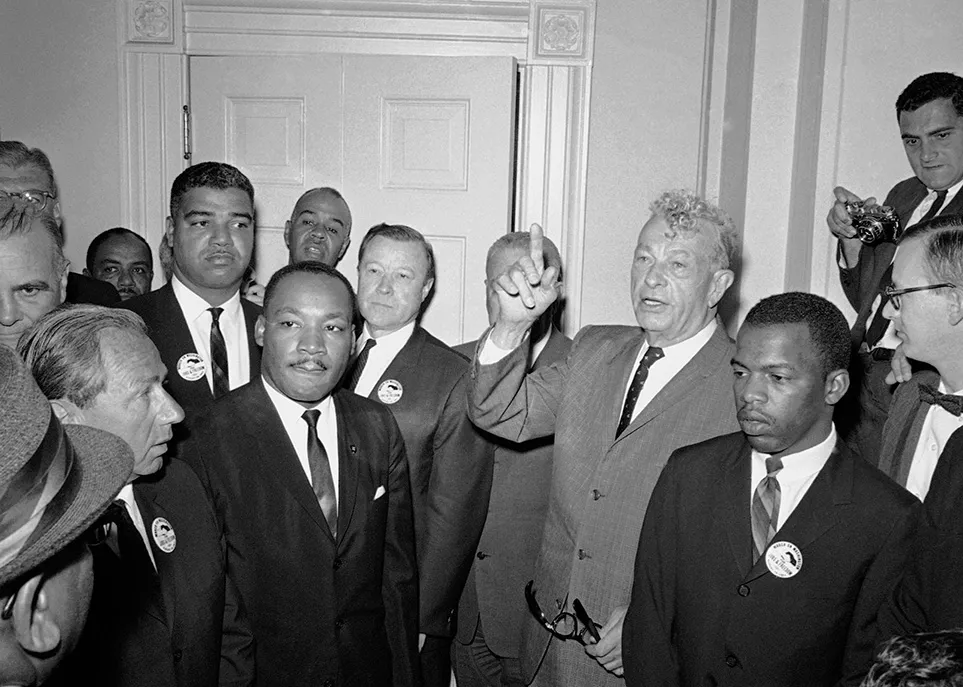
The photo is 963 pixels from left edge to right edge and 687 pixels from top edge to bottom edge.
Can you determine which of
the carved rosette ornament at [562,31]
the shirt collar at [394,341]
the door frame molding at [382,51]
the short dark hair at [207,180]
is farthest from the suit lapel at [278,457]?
the carved rosette ornament at [562,31]

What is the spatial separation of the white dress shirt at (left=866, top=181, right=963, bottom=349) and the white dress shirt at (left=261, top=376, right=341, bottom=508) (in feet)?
6.06

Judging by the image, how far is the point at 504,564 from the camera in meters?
2.87

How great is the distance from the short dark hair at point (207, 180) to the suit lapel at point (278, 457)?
0.91 meters

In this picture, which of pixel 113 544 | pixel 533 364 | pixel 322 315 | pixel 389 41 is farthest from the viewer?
pixel 389 41

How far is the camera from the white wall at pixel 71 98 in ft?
14.0

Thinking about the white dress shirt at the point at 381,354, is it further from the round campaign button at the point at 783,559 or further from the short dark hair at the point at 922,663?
the short dark hair at the point at 922,663

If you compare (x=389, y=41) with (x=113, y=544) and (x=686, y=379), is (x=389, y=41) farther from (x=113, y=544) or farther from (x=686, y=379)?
(x=113, y=544)

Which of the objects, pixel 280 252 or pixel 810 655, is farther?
pixel 280 252

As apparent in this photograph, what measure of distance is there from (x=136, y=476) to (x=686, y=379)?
4.18ft

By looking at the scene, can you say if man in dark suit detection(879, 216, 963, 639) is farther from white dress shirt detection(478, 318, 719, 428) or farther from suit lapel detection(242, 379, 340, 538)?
suit lapel detection(242, 379, 340, 538)

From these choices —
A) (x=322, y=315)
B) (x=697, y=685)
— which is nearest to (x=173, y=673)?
(x=322, y=315)

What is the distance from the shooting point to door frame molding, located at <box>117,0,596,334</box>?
428cm

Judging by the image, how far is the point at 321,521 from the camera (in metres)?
2.29

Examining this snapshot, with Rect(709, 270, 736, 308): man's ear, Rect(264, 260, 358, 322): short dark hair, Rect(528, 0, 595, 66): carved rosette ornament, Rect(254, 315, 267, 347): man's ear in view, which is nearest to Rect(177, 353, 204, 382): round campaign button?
Rect(254, 315, 267, 347): man's ear
